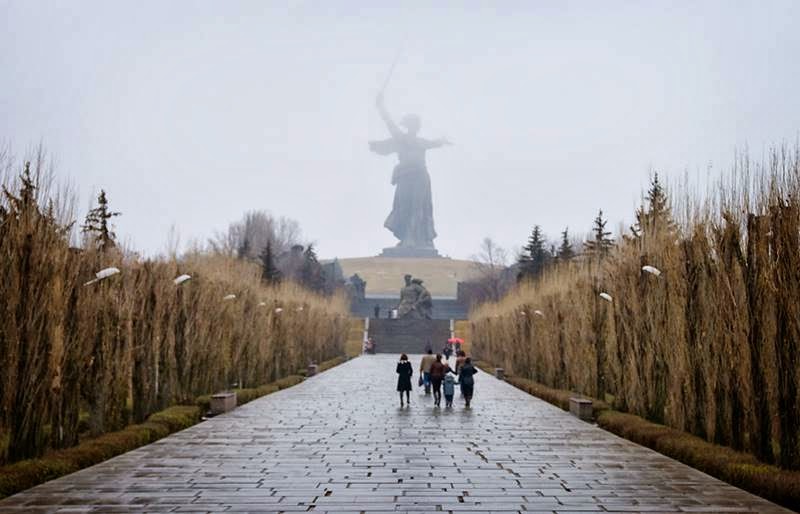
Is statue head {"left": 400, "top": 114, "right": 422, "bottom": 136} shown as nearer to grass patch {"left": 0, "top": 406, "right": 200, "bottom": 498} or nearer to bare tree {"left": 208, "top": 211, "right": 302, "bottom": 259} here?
bare tree {"left": 208, "top": 211, "right": 302, "bottom": 259}

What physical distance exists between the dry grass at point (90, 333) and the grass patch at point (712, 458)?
9.00m

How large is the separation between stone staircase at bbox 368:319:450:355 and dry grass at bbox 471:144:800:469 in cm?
3872

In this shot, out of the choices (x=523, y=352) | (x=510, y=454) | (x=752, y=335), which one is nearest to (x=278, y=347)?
(x=523, y=352)

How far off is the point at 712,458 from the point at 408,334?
5067cm

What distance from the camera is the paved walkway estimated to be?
8578mm

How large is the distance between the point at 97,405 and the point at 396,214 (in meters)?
95.3

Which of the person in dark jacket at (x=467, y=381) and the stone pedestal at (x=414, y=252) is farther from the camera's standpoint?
the stone pedestal at (x=414, y=252)

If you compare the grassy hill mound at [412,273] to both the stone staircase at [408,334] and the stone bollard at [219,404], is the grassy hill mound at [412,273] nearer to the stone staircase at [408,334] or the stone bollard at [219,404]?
the stone staircase at [408,334]

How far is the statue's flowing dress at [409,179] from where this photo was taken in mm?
104875

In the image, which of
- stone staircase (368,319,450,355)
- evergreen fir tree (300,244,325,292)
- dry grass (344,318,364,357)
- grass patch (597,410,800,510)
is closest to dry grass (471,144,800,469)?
grass patch (597,410,800,510)

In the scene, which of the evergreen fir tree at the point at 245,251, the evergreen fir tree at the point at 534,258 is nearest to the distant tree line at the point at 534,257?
the evergreen fir tree at the point at 534,258

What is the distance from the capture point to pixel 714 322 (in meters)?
12.4

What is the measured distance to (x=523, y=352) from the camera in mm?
30484

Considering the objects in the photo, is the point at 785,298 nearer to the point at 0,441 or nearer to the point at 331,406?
the point at 0,441
